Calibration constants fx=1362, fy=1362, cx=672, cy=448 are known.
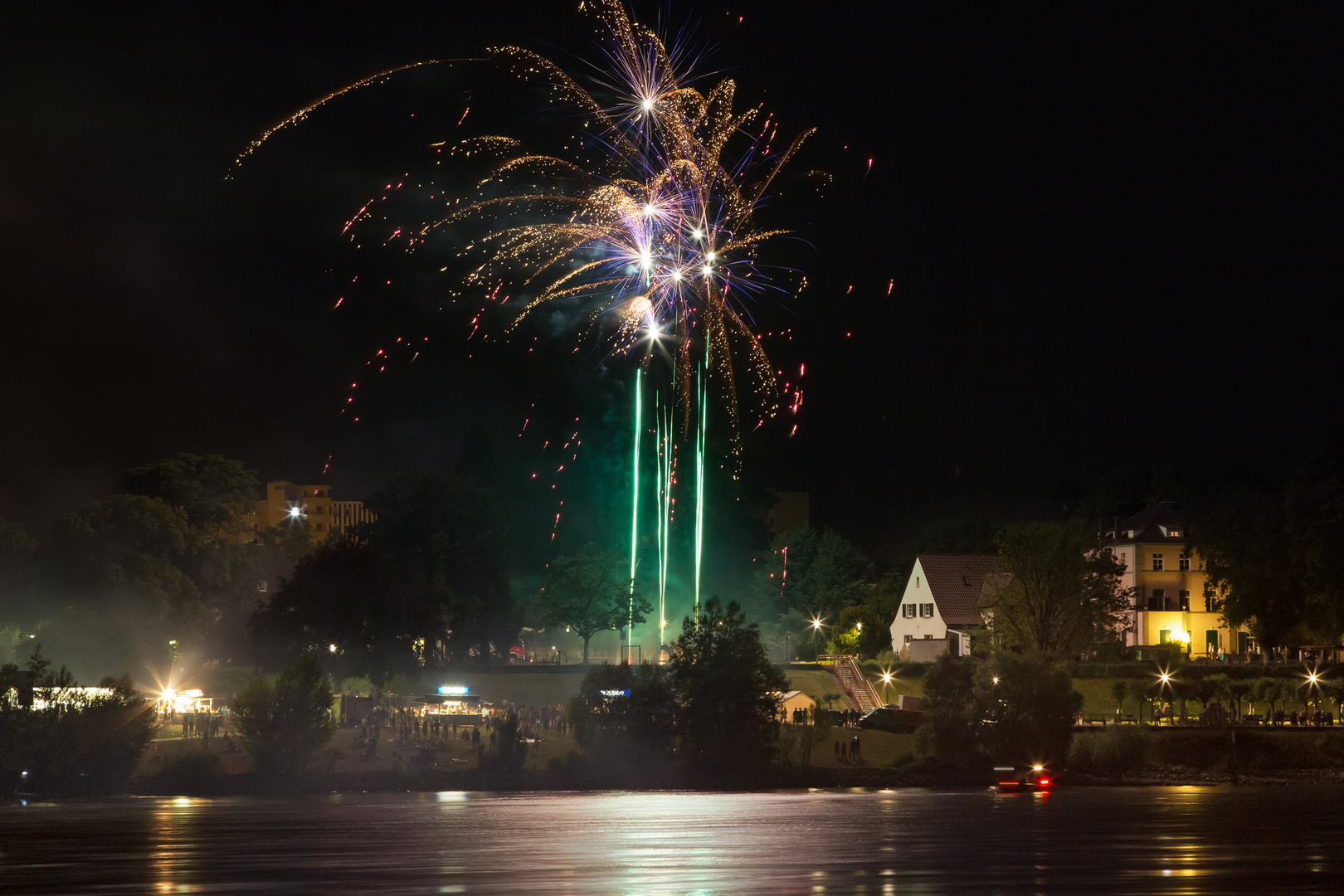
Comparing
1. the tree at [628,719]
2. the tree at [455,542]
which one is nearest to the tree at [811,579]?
the tree at [455,542]

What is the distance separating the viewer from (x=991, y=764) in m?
55.6

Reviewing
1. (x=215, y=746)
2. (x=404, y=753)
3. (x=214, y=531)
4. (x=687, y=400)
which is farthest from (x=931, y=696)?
(x=214, y=531)

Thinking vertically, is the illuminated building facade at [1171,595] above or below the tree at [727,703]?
above

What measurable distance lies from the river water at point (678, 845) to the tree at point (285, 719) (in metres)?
2.90

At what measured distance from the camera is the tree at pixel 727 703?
53.5m

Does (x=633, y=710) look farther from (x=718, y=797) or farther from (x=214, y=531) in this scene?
(x=214, y=531)

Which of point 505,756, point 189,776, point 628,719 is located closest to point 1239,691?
point 628,719

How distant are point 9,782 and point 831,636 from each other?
55.8 meters

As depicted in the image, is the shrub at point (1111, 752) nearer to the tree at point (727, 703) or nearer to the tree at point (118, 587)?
the tree at point (727, 703)

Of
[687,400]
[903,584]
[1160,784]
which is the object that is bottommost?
[1160,784]

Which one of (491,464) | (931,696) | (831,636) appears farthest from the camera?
(831,636)

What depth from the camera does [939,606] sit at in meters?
88.2

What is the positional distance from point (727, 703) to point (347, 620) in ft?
71.2

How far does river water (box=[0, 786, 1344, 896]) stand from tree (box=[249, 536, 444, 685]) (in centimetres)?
1784
